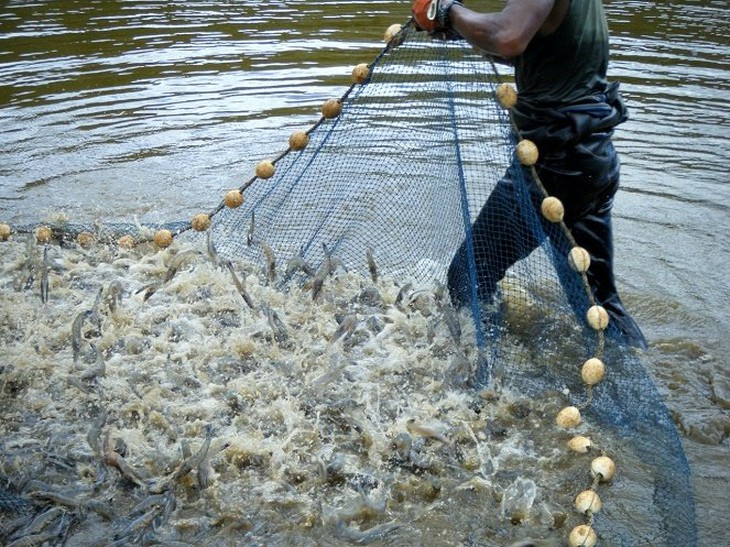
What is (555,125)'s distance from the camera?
3.78m

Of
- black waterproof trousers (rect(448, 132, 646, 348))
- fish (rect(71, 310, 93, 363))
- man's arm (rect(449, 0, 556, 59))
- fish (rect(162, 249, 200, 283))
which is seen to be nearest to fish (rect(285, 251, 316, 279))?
fish (rect(162, 249, 200, 283))

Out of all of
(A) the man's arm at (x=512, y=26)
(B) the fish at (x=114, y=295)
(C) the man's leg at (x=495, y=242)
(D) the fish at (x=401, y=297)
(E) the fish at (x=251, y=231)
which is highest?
(A) the man's arm at (x=512, y=26)

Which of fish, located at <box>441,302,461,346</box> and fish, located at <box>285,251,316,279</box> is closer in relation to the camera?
fish, located at <box>441,302,461,346</box>

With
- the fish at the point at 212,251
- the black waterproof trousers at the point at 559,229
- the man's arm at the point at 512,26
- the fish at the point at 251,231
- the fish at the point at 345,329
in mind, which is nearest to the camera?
the man's arm at the point at 512,26

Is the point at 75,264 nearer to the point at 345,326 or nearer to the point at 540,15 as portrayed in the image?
the point at 345,326

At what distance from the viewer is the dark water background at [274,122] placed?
15.6 feet

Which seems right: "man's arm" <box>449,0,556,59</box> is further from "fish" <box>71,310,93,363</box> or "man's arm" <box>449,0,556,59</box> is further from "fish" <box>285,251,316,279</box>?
"fish" <box>71,310,93,363</box>

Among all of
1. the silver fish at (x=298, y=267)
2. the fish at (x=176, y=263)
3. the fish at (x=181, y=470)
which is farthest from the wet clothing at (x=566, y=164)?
the fish at (x=176, y=263)

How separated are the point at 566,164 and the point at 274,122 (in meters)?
4.61

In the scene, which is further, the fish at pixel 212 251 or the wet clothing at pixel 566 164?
the fish at pixel 212 251

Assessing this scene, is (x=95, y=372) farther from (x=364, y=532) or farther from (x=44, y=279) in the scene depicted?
(x=364, y=532)

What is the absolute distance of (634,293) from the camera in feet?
16.6

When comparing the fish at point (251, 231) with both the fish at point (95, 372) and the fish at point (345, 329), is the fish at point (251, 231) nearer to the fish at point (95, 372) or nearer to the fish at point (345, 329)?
the fish at point (345, 329)

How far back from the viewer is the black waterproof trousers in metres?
3.86
